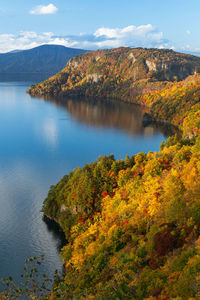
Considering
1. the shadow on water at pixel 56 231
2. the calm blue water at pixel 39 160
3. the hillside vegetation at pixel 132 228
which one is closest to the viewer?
the hillside vegetation at pixel 132 228

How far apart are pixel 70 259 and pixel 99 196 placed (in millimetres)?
22718

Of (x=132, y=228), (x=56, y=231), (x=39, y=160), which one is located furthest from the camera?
(x=39, y=160)

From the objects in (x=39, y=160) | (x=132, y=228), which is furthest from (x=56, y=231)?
(x=39, y=160)

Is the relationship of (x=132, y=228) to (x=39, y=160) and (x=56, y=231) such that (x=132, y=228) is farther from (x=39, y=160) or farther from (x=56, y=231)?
(x=39, y=160)

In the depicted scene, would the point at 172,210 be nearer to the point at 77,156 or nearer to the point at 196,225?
the point at 196,225

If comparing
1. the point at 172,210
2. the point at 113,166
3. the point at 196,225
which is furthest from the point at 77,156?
the point at 196,225

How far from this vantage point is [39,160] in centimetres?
11738

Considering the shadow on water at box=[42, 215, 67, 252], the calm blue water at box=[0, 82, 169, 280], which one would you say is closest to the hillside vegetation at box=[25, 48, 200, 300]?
the shadow on water at box=[42, 215, 67, 252]

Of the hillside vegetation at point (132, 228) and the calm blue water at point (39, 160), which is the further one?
the calm blue water at point (39, 160)

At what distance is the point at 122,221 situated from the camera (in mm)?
57531

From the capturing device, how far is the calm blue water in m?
63.1

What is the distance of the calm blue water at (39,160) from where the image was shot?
63.1 meters

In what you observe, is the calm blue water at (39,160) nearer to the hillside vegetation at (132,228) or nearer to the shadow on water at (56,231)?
the shadow on water at (56,231)

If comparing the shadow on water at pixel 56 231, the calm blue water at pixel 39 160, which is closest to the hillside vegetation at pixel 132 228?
the shadow on water at pixel 56 231
